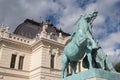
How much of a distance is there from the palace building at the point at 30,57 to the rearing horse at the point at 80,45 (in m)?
14.8

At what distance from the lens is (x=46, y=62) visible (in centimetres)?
2405

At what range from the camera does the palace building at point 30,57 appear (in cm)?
2389

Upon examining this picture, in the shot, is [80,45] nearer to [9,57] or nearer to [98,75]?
[98,75]

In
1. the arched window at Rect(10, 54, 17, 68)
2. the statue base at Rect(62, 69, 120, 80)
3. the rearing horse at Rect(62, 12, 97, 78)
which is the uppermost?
the arched window at Rect(10, 54, 17, 68)

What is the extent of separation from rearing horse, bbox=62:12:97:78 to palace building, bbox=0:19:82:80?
48.6 ft

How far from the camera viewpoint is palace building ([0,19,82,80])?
23.9 meters

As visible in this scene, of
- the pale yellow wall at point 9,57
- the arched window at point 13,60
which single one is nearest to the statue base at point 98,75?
the pale yellow wall at point 9,57

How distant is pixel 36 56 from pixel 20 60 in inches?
84.5

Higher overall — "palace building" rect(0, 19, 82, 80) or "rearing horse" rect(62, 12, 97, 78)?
"palace building" rect(0, 19, 82, 80)

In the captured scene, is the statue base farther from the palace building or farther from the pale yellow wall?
the pale yellow wall

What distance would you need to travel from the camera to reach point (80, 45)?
310 inches

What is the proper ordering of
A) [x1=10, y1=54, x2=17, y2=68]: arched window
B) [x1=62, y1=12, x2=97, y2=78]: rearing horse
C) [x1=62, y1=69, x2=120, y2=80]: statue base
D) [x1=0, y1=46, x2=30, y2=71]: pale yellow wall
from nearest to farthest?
[x1=62, y1=69, x2=120, y2=80]: statue base → [x1=62, y1=12, x2=97, y2=78]: rearing horse → [x1=0, y1=46, x2=30, y2=71]: pale yellow wall → [x1=10, y1=54, x2=17, y2=68]: arched window

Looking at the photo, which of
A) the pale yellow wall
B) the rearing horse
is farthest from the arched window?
the rearing horse

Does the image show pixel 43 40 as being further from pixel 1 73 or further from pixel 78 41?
pixel 78 41
